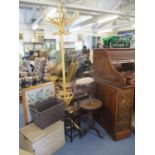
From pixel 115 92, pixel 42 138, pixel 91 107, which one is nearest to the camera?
pixel 42 138

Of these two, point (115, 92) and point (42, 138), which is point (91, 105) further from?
point (42, 138)

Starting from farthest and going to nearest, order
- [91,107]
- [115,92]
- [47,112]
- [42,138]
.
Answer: [91,107] → [115,92] → [47,112] → [42,138]

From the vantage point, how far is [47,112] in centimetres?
252

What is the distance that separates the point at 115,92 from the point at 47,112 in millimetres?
1131

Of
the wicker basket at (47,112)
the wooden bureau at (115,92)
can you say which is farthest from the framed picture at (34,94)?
the wooden bureau at (115,92)

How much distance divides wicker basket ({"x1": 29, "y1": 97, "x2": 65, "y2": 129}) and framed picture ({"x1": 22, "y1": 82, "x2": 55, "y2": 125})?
13 centimetres

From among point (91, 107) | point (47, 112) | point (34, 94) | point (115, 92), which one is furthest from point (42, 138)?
point (115, 92)

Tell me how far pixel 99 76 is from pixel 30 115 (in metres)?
1.51

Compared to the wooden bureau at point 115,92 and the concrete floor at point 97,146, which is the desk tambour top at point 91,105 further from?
the concrete floor at point 97,146

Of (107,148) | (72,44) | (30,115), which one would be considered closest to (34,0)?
(30,115)

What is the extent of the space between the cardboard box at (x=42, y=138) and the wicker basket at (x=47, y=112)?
83 millimetres

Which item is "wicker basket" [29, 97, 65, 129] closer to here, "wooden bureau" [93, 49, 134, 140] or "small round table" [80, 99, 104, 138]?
"small round table" [80, 99, 104, 138]
